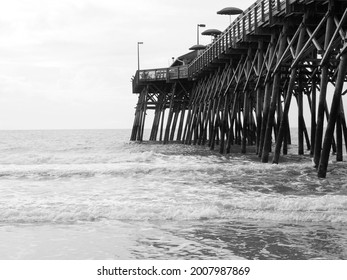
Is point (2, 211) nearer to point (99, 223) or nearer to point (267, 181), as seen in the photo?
point (99, 223)

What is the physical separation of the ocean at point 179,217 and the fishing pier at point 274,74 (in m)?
2.09

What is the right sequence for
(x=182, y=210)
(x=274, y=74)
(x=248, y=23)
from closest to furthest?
1. (x=182, y=210)
2. (x=274, y=74)
3. (x=248, y=23)

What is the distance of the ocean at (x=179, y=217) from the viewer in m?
7.19

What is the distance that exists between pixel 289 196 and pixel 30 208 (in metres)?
4.96

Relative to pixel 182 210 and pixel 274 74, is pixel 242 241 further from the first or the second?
pixel 274 74

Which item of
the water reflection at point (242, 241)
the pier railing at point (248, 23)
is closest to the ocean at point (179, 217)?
the water reflection at point (242, 241)

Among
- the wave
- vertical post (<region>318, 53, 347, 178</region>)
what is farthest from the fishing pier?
the wave

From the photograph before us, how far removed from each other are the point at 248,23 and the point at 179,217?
1298cm

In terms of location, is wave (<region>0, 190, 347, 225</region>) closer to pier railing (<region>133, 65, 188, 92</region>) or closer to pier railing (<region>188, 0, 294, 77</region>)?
pier railing (<region>188, 0, 294, 77</region>)

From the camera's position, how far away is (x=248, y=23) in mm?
20875

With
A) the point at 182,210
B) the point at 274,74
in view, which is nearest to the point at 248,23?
the point at 274,74

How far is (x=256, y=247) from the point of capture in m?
7.25
